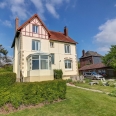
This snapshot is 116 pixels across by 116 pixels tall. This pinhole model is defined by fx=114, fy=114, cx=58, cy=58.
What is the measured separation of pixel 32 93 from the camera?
837cm

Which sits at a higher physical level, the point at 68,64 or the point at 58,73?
the point at 68,64

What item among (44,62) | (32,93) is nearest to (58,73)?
(44,62)

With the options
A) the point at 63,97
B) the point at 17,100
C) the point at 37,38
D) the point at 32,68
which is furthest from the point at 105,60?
the point at 17,100

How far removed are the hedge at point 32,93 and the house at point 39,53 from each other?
580cm

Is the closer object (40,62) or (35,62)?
(40,62)

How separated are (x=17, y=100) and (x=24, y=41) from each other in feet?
39.9

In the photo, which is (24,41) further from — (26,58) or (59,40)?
(59,40)

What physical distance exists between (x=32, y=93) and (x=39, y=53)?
26.6ft

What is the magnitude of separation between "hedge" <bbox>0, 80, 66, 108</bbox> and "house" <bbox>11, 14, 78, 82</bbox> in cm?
580

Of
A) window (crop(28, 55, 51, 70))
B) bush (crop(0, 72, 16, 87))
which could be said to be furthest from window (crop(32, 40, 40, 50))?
bush (crop(0, 72, 16, 87))

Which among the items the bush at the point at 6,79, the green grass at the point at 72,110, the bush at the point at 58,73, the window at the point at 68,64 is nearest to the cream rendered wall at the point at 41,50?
the window at the point at 68,64

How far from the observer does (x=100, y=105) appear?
8172mm

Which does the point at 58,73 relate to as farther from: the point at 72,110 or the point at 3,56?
the point at 3,56

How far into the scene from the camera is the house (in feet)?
51.6
